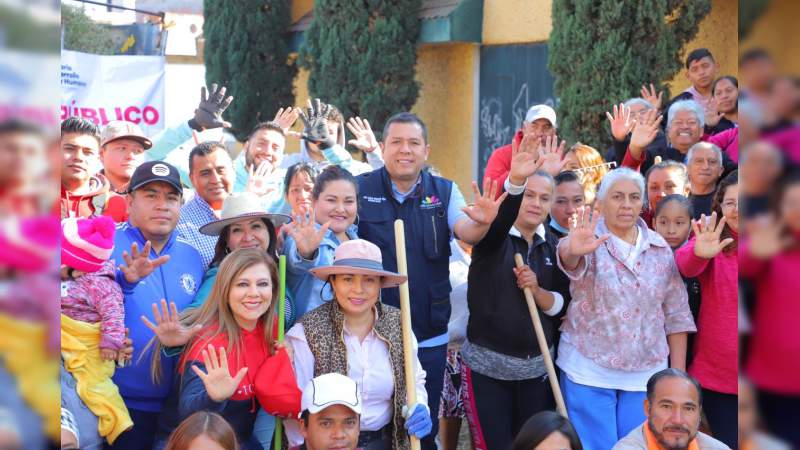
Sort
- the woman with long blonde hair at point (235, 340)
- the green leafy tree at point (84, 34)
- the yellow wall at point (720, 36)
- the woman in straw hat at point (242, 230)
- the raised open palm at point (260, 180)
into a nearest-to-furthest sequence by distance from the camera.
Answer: the woman with long blonde hair at point (235, 340) → the woman in straw hat at point (242, 230) → the raised open palm at point (260, 180) → the yellow wall at point (720, 36) → the green leafy tree at point (84, 34)

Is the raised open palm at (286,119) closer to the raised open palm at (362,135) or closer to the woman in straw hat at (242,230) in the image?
the raised open palm at (362,135)

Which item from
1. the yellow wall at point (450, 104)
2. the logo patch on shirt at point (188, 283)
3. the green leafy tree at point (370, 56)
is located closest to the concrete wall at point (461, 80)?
the yellow wall at point (450, 104)

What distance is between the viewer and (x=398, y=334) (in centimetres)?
377

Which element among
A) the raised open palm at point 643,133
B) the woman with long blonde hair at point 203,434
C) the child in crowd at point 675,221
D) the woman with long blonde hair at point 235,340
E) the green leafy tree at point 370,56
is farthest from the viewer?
the green leafy tree at point 370,56

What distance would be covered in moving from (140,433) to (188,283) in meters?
0.64

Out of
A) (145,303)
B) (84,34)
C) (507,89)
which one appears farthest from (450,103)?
(84,34)

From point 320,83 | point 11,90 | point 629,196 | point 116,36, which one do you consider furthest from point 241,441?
point 116,36

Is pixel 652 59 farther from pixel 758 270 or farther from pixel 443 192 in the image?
pixel 758 270

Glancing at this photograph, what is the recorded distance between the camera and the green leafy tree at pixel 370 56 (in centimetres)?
1117

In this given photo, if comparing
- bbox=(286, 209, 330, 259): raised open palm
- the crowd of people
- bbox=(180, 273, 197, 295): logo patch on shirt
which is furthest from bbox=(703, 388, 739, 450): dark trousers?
bbox=(180, 273, 197, 295): logo patch on shirt

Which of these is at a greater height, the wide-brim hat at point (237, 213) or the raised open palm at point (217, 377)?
the wide-brim hat at point (237, 213)

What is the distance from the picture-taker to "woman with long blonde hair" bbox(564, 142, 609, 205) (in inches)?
223

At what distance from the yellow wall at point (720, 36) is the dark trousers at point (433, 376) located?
518 centimetres

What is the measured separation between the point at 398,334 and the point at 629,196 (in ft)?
4.53
